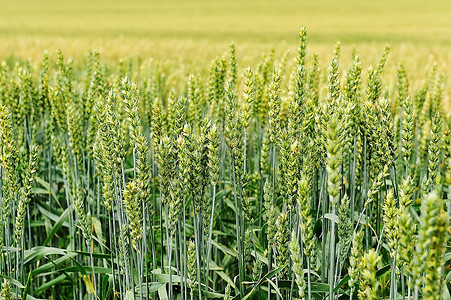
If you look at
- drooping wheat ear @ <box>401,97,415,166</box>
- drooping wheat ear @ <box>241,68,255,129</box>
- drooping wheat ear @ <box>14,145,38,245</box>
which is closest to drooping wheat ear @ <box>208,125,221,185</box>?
drooping wheat ear @ <box>241,68,255,129</box>

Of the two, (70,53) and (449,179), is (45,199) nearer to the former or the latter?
(449,179)

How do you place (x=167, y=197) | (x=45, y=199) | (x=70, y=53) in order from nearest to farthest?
(x=167, y=197) < (x=45, y=199) < (x=70, y=53)

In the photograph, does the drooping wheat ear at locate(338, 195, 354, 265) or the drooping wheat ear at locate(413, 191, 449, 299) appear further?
the drooping wheat ear at locate(338, 195, 354, 265)

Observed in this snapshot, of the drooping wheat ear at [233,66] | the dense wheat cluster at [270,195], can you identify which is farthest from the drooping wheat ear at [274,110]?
the drooping wheat ear at [233,66]

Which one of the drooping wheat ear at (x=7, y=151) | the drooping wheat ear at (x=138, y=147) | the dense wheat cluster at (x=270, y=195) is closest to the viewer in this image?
the dense wheat cluster at (x=270, y=195)

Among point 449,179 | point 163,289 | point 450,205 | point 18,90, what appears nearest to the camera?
point 449,179

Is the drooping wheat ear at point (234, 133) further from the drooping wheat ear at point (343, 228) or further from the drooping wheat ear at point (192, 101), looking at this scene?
the drooping wheat ear at point (192, 101)

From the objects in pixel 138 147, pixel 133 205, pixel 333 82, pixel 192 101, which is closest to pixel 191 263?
pixel 133 205

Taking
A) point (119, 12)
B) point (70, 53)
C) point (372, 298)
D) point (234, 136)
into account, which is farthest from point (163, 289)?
point (119, 12)

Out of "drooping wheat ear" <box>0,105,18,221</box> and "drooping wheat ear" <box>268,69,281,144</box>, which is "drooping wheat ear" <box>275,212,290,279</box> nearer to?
"drooping wheat ear" <box>268,69,281,144</box>

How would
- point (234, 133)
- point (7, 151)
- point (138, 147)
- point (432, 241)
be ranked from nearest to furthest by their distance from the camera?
point (432, 241), point (138, 147), point (234, 133), point (7, 151)

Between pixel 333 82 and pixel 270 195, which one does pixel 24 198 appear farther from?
pixel 333 82

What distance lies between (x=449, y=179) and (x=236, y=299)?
124cm

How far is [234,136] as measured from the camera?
180 centimetres
